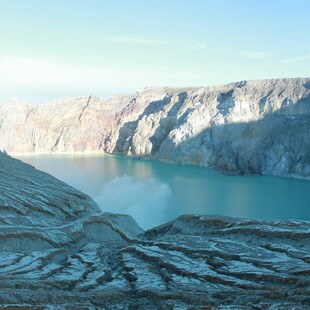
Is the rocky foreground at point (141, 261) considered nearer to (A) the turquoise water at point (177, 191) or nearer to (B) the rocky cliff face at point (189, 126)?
(A) the turquoise water at point (177, 191)

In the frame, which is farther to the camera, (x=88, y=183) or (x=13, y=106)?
(x=13, y=106)

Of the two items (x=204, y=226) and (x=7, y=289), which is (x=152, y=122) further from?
(x=7, y=289)

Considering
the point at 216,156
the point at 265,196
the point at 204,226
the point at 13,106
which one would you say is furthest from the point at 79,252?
the point at 13,106

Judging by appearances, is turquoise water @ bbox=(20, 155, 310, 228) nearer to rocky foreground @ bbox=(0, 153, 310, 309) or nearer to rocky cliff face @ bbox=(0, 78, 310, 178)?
rocky cliff face @ bbox=(0, 78, 310, 178)

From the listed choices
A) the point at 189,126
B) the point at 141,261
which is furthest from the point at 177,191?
the point at 141,261

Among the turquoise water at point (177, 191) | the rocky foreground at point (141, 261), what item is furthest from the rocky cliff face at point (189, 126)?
the rocky foreground at point (141, 261)
